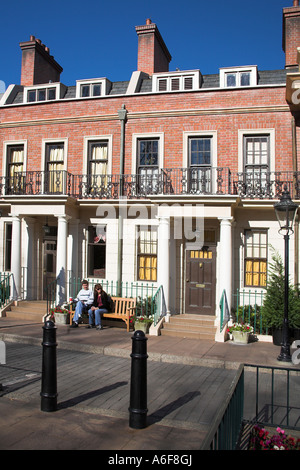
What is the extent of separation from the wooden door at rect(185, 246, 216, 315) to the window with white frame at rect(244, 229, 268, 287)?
3.70 ft

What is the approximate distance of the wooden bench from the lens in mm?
12061

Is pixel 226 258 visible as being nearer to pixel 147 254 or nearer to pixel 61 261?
pixel 147 254

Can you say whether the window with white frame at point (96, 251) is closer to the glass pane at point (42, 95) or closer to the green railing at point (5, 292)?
the green railing at point (5, 292)

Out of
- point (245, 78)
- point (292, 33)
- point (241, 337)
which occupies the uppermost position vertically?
point (292, 33)

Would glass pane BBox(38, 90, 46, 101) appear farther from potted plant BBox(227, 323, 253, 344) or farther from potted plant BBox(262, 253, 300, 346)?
potted plant BBox(227, 323, 253, 344)

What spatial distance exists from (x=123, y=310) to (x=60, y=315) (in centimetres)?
212

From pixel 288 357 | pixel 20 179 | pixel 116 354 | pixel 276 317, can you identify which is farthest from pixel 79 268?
pixel 288 357

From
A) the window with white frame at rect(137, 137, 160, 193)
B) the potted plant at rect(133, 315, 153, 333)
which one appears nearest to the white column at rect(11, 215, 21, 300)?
the window with white frame at rect(137, 137, 160, 193)

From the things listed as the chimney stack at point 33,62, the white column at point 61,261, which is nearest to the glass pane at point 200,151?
the white column at point 61,261

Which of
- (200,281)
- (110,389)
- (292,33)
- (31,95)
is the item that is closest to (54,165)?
(31,95)

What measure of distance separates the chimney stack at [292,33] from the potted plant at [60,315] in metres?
12.2

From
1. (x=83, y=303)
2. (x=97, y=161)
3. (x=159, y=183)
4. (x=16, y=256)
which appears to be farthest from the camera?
(x=97, y=161)

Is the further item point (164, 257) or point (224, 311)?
point (164, 257)

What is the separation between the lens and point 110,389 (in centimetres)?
673
